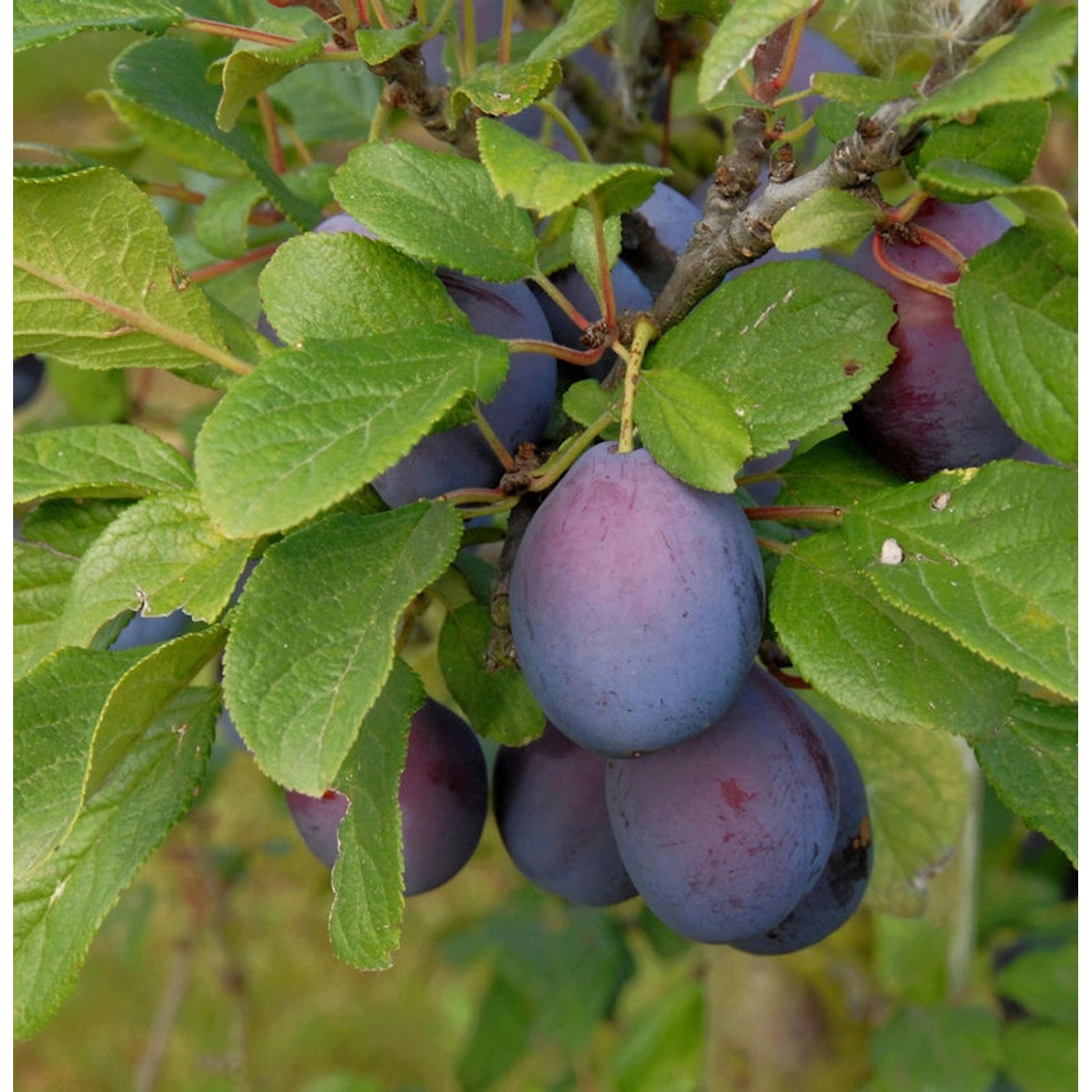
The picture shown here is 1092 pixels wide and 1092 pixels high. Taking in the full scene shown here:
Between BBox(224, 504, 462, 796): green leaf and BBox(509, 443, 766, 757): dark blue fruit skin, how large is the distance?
0.06m

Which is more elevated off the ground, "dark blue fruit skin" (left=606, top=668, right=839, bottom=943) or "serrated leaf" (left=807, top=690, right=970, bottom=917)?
"dark blue fruit skin" (left=606, top=668, right=839, bottom=943)

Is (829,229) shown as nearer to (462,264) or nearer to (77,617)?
(462,264)

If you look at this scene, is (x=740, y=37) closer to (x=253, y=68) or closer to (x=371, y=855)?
(x=253, y=68)

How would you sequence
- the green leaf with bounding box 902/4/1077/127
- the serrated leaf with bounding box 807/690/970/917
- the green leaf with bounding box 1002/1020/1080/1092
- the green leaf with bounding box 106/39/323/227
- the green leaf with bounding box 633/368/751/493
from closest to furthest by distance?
1. the green leaf with bounding box 902/4/1077/127
2. the green leaf with bounding box 633/368/751/493
3. the green leaf with bounding box 106/39/323/227
4. the serrated leaf with bounding box 807/690/970/917
5. the green leaf with bounding box 1002/1020/1080/1092

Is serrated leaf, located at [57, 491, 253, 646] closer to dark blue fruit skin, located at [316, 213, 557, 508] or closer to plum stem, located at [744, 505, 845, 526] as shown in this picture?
dark blue fruit skin, located at [316, 213, 557, 508]

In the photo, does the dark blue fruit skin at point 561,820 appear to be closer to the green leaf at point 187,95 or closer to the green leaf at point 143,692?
the green leaf at point 143,692

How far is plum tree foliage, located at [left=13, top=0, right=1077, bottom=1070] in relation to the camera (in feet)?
1.70

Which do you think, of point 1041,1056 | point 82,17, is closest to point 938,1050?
point 1041,1056

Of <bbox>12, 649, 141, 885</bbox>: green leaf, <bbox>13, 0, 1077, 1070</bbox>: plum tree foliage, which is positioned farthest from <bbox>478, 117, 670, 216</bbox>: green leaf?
<bbox>12, 649, 141, 885</bbox>: green leaf

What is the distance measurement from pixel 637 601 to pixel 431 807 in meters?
0.31

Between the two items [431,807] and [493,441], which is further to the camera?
[431,807]

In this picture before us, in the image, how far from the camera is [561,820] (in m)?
0.81

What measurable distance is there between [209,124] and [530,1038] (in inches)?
45.0

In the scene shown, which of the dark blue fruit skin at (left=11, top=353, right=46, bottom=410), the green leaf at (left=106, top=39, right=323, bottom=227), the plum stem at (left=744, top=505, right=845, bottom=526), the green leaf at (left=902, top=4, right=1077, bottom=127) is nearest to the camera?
the green leaf at (left=902, top=4, right=1077, bottom=127)
